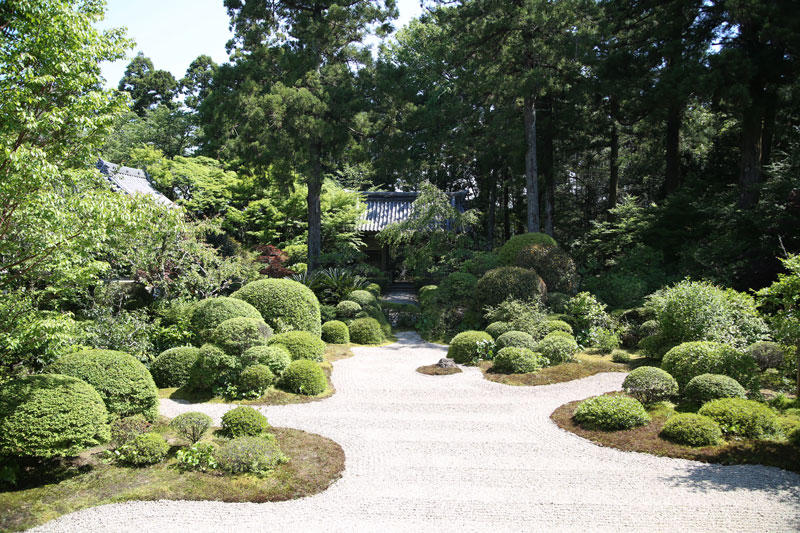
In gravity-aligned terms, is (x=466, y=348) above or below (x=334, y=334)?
below

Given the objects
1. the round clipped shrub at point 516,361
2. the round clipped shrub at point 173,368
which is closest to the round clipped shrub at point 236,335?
the round clipped shrub at point 173,368

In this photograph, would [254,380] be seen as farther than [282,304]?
No

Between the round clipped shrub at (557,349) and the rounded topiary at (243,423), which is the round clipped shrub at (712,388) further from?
the rounded topiary at (243,423)

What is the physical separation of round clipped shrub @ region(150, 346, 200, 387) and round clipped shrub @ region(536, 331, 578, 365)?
7284 mm

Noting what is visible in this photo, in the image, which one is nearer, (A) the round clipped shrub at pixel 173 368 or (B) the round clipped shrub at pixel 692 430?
(B) the round clipped shrub at pixel 692 430

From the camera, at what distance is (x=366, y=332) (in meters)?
14.4

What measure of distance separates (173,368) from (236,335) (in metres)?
1.24

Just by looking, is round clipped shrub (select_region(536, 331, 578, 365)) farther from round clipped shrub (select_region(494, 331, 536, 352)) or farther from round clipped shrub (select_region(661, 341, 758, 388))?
round clipped shrub (select_region(661, 341, 758, 388))

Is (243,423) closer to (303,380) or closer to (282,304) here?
(303,380)

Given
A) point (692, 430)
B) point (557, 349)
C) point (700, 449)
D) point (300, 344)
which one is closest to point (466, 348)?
point (557, 349)

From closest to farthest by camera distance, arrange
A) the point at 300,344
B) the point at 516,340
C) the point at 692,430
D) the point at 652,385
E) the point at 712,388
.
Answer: the point at 692,430
the point at 712,388
the point at 652,385
the point at 300,344
the point at 516,340

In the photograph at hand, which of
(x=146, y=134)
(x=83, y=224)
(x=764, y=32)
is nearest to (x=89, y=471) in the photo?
(x=83, y=224)

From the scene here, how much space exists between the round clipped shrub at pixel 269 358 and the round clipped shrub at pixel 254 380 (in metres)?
0.33

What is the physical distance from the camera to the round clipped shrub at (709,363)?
791cm
